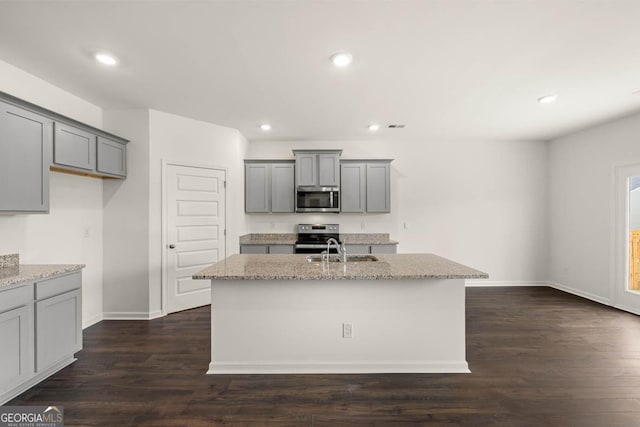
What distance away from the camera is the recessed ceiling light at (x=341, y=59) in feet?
7.96

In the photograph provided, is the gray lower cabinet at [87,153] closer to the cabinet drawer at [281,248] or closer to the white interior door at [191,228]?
the white interior door at [191,228]

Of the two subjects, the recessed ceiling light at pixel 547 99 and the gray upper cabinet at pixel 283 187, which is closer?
the recessed ceiling light at pixel 547 99

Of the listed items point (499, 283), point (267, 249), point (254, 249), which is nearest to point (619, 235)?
point (499, 283)

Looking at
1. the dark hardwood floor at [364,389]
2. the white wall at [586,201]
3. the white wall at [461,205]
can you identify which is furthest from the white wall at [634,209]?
the dark hardwood floor at [364,389]

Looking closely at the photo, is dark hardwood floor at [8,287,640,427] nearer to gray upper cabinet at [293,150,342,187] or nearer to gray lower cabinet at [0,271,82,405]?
gray lower cabinet at [0,271,82,405]

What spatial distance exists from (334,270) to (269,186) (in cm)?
302

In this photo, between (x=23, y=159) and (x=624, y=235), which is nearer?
(x=23, y=159)

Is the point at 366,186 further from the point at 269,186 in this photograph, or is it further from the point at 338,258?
the point at 338,258

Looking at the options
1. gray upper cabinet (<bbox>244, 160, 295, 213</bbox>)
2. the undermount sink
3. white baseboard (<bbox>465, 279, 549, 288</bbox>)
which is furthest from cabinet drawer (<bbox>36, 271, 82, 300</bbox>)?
white baseboard (<bbox>465, 279, 549, 288</bbox>)

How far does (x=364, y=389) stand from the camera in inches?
90.5

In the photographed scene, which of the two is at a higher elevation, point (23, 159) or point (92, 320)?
point (23, 159)

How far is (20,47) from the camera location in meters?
2.37

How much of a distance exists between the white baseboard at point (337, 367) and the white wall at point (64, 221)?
7.01 feet

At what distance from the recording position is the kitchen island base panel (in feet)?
8.33
